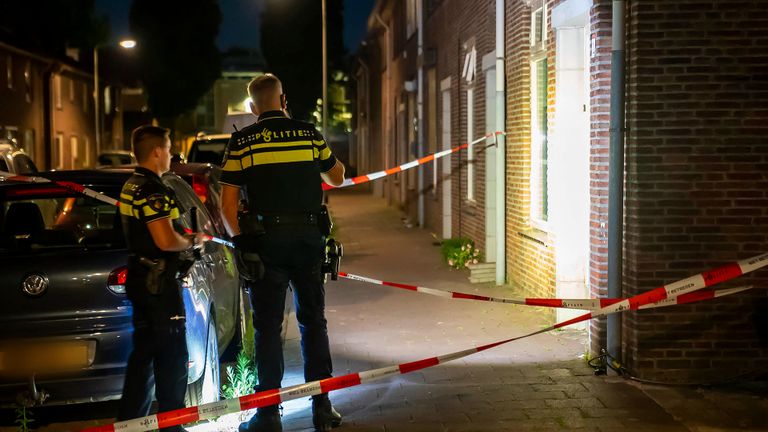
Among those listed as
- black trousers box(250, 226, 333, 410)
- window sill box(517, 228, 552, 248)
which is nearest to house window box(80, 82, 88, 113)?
window sill box(517, 228, 552, 248)

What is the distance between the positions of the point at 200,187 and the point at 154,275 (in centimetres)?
355

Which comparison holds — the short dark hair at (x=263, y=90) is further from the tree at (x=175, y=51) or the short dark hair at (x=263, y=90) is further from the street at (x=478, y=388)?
the tree at (x=175, y=51)

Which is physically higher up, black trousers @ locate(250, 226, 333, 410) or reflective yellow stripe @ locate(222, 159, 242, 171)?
reflective yellow stripe @ locate(222, 159, 242, 171)

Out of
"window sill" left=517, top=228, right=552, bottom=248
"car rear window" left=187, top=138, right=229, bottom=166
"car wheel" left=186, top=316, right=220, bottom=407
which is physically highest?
"car rear window" left=187, top=138, right=229, bottom=166

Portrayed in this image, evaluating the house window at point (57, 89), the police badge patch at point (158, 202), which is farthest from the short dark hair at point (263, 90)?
the house window at point (57, 89)

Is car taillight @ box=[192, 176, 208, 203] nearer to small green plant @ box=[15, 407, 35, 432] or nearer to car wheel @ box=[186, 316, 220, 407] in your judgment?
car wheel @ box=[186, 316, 220, 407]

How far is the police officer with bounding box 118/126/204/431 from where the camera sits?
4.84 meters

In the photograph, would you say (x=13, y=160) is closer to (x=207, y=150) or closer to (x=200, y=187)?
(x=200, y=187)

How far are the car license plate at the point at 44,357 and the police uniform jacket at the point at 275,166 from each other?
1.33 m

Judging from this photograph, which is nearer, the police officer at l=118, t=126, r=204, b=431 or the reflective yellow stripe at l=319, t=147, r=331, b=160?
the police officer at l=118, t=126, r=204, b=431

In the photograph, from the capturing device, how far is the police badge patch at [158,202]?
15.9ft

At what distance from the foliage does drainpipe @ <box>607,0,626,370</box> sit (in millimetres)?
6156

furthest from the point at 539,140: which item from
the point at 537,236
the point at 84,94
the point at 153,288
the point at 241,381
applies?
the point at 84,94

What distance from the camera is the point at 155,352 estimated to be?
4.91 m
